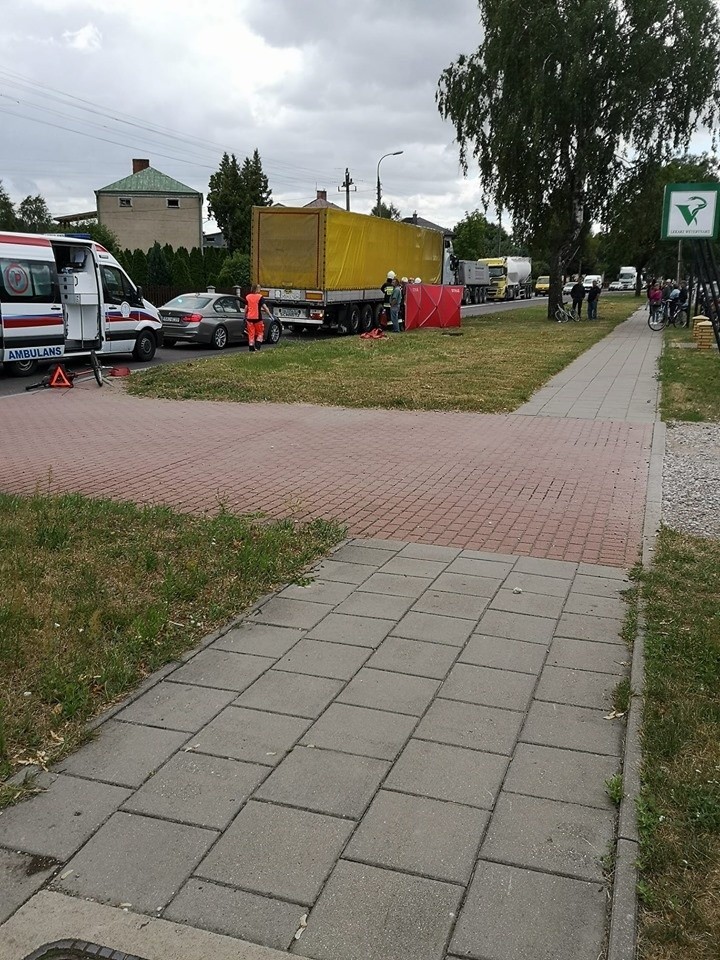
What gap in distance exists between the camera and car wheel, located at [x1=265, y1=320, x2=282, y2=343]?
2495cm

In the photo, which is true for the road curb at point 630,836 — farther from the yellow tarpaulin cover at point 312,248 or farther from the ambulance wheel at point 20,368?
the yellow tarpaulin cover at point 312,248

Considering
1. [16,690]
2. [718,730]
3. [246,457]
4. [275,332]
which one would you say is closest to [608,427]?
[246,457]

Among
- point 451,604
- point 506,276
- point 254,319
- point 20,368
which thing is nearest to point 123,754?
point 451,604

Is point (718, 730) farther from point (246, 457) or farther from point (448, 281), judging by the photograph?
point (448, 281)

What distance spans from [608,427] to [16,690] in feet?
29.6

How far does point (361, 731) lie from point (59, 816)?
122 centimetres

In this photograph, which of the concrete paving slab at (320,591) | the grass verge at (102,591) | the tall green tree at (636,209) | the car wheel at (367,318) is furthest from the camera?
the tall green tree at (636,209)

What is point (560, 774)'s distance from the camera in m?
3.24

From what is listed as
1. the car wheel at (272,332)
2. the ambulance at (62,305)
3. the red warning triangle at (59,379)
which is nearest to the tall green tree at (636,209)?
the car wheel at (272,332)

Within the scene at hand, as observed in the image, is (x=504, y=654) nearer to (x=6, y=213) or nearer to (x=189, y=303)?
(x=189, y=303)

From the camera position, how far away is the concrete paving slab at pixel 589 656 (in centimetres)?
421

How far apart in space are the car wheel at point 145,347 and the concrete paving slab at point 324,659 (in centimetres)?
1686

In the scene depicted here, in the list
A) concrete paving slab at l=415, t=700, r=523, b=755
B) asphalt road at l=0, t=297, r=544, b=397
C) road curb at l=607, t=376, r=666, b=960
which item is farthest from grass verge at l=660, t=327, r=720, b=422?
asphalt road at l=0, t=297, r=544, b=397

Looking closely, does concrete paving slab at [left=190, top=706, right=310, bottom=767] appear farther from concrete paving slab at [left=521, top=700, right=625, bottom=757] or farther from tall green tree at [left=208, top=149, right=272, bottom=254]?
tall green tree at [left=208, top=149, right=272, bottom=254]
